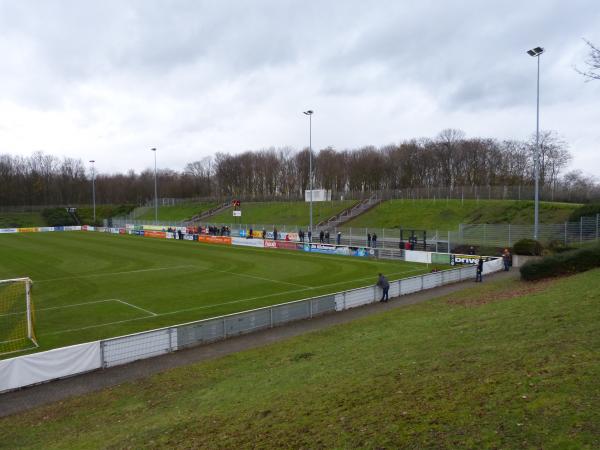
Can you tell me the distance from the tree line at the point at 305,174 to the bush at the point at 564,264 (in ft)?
112

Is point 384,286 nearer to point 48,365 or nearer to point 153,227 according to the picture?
point 48,365

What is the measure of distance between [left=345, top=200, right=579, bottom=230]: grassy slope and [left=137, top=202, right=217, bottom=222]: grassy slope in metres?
42.7

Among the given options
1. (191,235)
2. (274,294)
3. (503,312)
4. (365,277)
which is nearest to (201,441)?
(503,312)

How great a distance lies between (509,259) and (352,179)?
76838 millimetres

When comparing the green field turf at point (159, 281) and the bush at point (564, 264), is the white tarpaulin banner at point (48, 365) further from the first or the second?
the bush at point (564, 264)

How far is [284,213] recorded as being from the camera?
76000 millimetres

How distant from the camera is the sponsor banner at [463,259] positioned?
3155 cm

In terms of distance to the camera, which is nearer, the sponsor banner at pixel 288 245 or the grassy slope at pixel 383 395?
the grassy slope at pixel 383 395

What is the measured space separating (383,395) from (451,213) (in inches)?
2041

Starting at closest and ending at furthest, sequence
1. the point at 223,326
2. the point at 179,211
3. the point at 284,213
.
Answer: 1. the point at 223,326
2. the point at 284,213
3. the point at 179,211

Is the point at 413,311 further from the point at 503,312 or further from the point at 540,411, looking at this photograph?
the point at 540,411

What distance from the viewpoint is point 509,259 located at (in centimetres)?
2998

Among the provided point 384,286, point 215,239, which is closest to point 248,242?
point 215,239

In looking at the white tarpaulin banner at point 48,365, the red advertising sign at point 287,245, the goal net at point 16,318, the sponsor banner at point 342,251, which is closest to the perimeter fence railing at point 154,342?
the white tarpaulin banner at point 48,365
